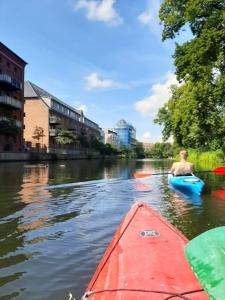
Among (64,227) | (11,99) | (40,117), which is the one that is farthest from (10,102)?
(64,227)

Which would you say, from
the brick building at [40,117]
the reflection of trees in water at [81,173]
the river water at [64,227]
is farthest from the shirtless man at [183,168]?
the brick building at [40,117]

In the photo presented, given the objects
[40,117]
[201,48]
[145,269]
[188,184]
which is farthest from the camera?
[40,117]

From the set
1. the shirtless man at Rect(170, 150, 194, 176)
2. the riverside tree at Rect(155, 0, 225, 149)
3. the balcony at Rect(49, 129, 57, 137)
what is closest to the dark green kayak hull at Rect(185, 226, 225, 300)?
the shirtless man at Rect(170, 150, 194, 176)

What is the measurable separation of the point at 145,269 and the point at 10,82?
52168mm

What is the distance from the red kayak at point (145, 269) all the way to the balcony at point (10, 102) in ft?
157

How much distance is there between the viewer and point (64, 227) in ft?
29.4

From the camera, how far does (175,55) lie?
1020 inches

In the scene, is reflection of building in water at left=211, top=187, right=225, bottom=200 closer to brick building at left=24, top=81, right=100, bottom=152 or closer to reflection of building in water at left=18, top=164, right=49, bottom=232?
reflection of building in water at left=18, top=164, right=49, bottom=232

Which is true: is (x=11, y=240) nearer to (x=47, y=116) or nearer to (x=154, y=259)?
(x=154, y=259)

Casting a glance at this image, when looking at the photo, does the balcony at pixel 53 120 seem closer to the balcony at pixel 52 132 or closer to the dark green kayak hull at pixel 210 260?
the balcony at pixel 52 132

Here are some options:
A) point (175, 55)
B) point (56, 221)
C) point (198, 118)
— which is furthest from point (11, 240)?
point (198, 118)

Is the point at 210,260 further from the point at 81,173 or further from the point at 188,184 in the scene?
the point at 81,173

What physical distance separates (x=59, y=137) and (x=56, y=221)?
2727 inches

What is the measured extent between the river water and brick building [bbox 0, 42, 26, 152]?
32.8 m
